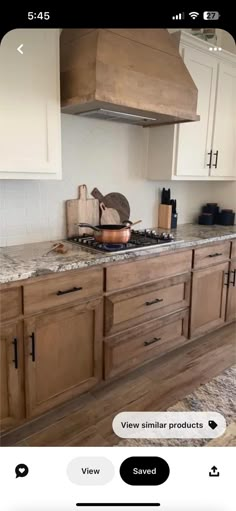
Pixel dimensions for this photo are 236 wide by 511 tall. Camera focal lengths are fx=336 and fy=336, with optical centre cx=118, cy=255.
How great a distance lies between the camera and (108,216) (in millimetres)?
2020

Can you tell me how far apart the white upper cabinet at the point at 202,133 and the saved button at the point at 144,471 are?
71.8 inches

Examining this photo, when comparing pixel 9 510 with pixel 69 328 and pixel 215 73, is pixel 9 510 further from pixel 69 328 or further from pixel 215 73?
pixel 215 73

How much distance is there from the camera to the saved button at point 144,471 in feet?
1.61

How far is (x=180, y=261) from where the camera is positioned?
192cm

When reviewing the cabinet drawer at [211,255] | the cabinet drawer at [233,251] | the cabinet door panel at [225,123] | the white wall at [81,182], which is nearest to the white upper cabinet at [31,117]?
the white wall at [81,182]

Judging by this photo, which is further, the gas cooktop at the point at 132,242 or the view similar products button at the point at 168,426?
the gas cooktop at the point at 132,242

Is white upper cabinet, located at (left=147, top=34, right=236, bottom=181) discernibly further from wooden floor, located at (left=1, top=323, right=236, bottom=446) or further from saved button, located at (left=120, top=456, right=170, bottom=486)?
saved button, located at (left=120, top=456, right=170, bottom=486)

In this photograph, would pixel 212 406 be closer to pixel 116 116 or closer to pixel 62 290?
pixel 62 290

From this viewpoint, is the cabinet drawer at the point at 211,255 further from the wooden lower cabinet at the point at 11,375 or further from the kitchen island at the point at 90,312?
the wooden lower cabinet at the point at 11,375

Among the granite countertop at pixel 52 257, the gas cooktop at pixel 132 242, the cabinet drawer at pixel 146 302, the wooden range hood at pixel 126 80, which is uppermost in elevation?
the wooden range hood at pixel 126 80

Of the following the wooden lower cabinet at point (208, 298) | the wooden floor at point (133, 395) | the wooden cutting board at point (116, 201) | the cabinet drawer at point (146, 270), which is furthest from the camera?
the wooden lower cabinet at point (208, 298)

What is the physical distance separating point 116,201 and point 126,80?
0.73 m
